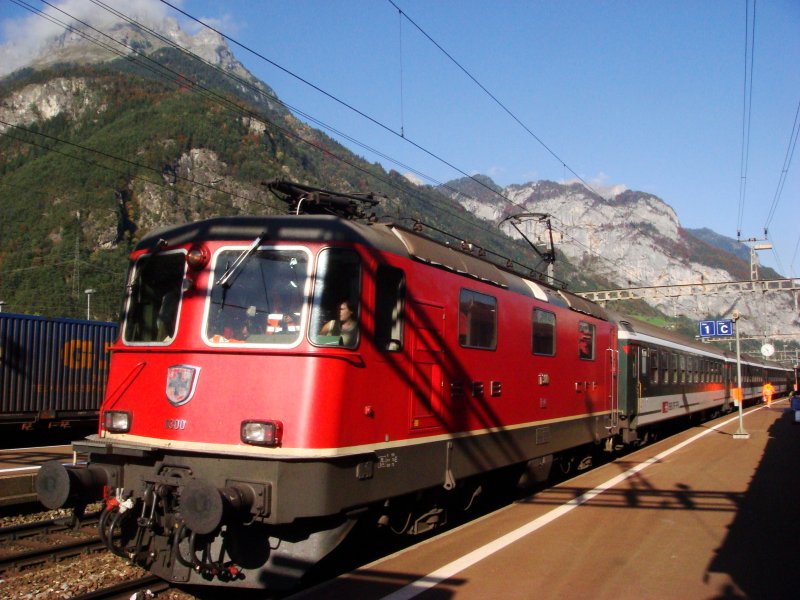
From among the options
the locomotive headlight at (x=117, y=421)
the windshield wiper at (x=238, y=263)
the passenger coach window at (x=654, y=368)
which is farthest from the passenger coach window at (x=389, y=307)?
the passenger coach window at (x=654, y=368)

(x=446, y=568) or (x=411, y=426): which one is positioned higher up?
(x=411, y=426)

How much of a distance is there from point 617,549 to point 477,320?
9.39 feet

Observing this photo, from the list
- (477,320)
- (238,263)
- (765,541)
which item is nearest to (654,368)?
(765,541)

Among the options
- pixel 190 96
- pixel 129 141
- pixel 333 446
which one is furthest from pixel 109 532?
pixel 190 96

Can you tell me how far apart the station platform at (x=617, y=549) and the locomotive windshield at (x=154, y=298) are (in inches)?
105

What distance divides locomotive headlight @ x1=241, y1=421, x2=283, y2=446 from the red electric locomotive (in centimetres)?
1

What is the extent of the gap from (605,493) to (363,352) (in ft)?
18.9

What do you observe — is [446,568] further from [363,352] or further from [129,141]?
[129,141]

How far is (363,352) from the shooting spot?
20.1ft

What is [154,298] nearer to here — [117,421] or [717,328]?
[117,421]

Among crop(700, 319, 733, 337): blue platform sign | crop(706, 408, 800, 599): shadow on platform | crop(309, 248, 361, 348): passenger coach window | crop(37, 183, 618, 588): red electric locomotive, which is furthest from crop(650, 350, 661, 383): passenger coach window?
crop(700, 319, 733, 337): blue platform sign

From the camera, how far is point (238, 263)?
613 cm

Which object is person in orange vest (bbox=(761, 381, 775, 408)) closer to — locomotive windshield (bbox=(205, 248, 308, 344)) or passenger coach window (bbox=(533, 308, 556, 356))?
passenger coach window (bbox=(533, 308, 556, 356))

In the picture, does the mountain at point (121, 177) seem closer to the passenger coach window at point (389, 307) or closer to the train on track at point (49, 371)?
the train on track at point (49, 371)
